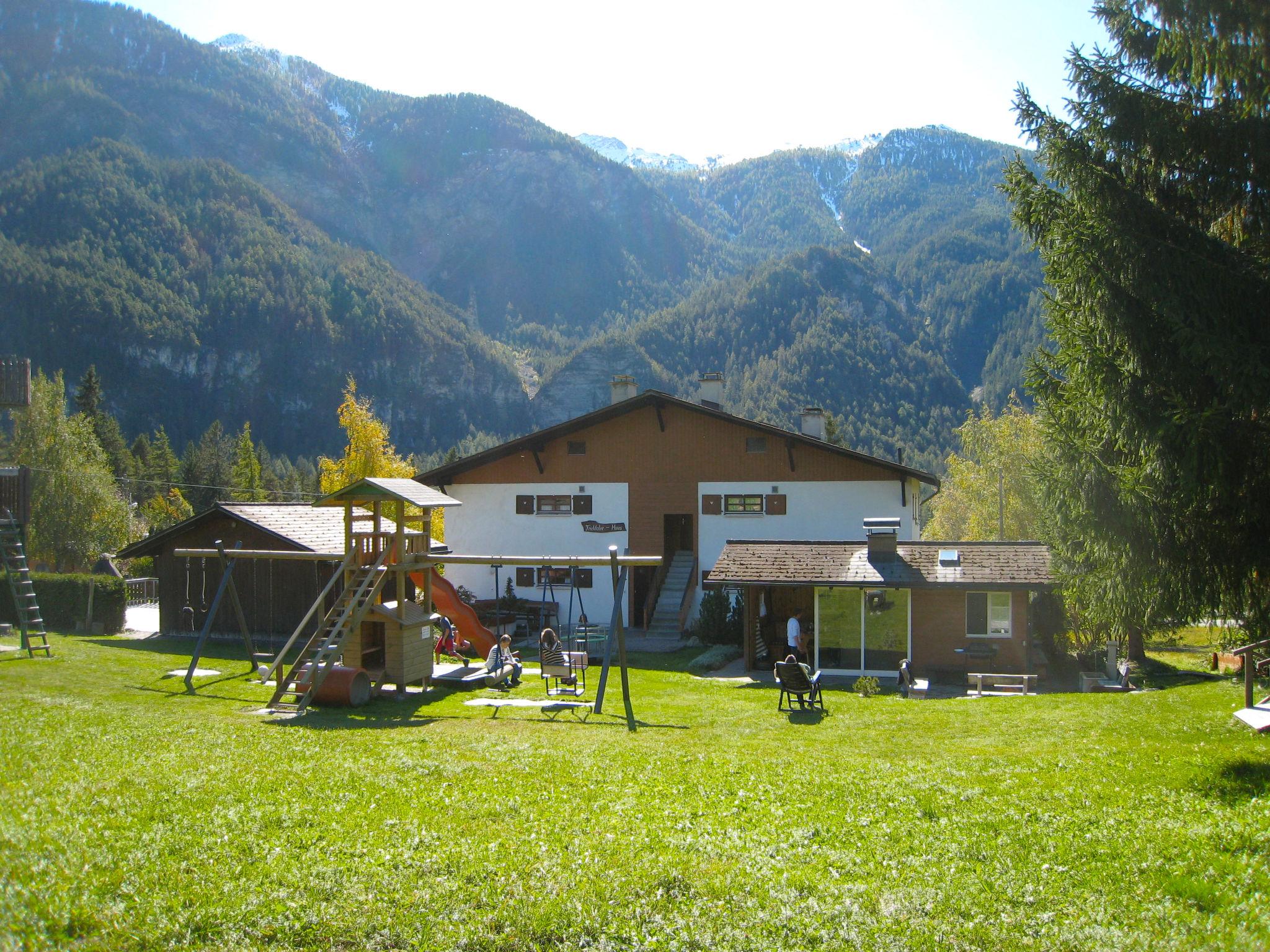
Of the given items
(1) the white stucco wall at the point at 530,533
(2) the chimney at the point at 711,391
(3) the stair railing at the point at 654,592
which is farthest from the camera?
Result: (2) the chimney at the point at 711,391

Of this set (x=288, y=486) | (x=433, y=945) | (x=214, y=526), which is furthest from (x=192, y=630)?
(x=288, y=486)

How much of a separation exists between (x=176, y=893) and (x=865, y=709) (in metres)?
12.4

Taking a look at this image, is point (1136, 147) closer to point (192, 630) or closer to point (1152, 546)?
point (1152, 546)

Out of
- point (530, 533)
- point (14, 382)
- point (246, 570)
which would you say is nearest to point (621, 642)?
point (246, 570)

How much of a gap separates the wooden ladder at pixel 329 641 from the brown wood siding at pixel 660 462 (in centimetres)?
1322

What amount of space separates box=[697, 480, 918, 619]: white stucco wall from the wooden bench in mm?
8207

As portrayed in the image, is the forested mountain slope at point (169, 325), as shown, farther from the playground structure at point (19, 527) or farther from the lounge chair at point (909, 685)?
the lounge chair at point (909, 685)

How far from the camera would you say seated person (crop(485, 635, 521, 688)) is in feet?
62.1

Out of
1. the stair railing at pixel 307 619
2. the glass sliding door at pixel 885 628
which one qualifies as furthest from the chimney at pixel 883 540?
the stair railing at pixel 307 619

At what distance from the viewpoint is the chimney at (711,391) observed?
1372 inches

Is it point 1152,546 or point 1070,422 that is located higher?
point 1070,422

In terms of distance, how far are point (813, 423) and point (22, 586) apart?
24413mm

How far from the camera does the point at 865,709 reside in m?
16.4

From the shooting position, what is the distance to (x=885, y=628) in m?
21.5
